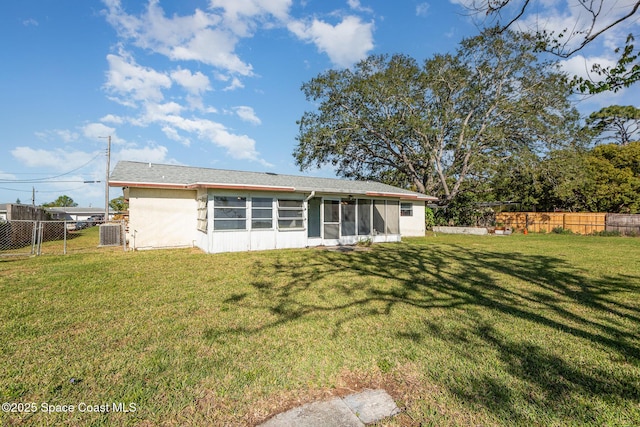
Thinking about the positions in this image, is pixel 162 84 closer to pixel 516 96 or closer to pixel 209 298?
pixel 209 298

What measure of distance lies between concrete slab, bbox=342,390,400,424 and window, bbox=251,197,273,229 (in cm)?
910

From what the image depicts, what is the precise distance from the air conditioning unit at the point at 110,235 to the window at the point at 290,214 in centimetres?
726

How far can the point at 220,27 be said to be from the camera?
34.3 feet

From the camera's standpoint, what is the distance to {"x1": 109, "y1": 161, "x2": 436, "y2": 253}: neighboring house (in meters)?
10.5

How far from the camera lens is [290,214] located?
38.7ft

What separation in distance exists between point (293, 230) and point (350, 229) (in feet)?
9.48

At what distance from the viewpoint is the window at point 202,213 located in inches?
422

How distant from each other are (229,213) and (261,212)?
1199 millimetres

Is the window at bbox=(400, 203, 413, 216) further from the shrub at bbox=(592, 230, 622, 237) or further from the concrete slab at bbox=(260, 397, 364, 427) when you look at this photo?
the concrete slab at bbox=(260, 397, 364, 427)

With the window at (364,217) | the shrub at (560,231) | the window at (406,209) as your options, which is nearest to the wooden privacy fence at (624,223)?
the shrub at (560,231)

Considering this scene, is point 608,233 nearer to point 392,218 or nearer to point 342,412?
point 392,218

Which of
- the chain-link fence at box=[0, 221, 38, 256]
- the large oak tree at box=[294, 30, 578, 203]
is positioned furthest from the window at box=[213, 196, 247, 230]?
the large oak tree at box=[294, 30, 578, 203]

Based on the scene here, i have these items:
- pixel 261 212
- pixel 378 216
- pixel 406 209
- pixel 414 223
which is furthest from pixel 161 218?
pixel 414 223

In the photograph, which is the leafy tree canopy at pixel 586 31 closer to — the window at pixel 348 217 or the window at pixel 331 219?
the window at pixel 331 219
